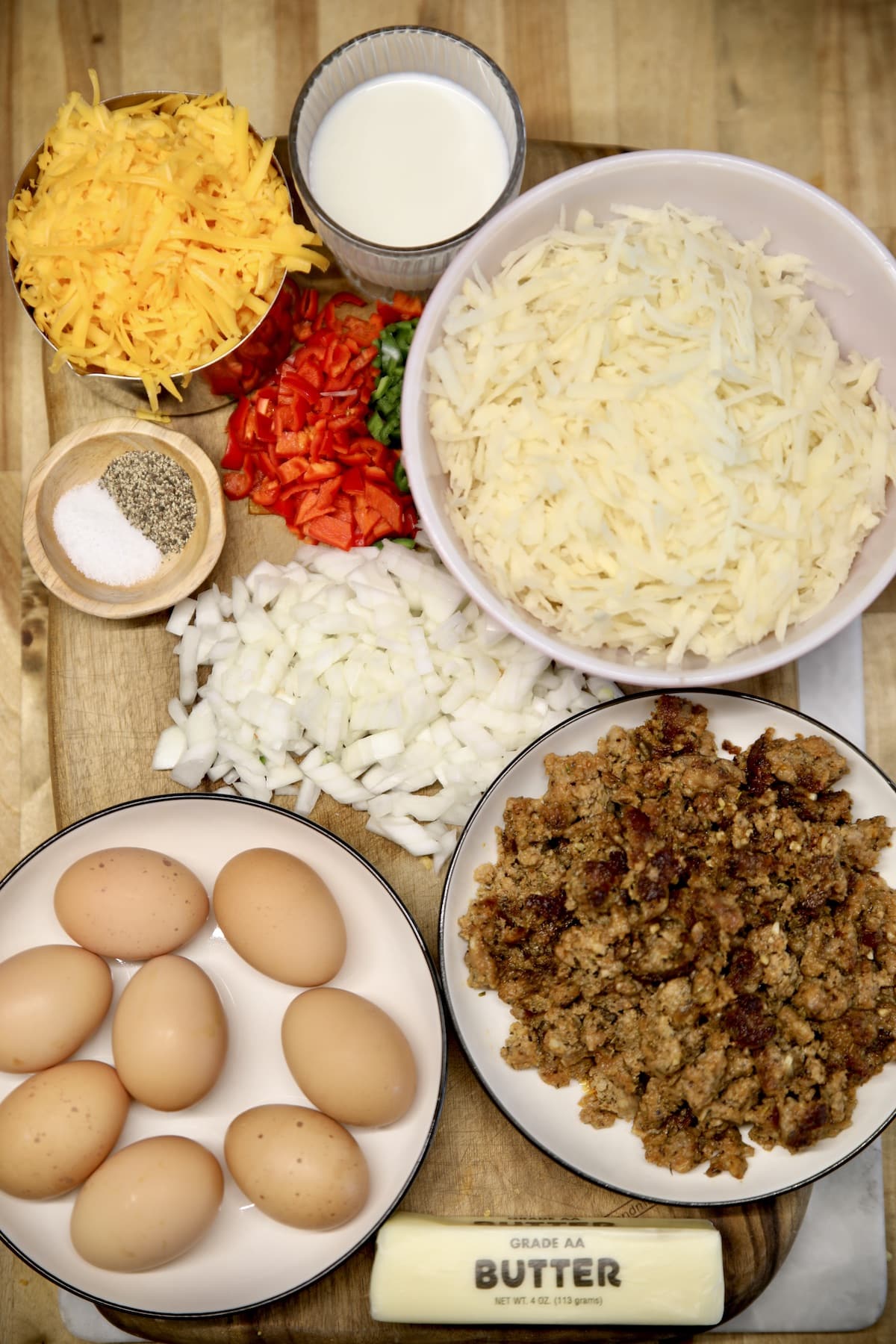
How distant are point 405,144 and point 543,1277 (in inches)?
73.1

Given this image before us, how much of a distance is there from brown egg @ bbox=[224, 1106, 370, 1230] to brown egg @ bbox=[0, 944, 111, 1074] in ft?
0.96

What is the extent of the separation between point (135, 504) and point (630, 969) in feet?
3.67

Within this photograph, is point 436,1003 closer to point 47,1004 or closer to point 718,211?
point 47,1004

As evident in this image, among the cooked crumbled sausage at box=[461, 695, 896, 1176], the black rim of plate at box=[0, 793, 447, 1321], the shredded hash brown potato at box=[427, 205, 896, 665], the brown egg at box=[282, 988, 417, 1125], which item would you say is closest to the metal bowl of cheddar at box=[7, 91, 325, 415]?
the shredded hash brown potato at box=[427, 205, 896, 665]

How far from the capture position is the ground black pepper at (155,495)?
1801 mm

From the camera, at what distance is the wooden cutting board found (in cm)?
169

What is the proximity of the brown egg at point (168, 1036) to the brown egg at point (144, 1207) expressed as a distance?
80 millimetres

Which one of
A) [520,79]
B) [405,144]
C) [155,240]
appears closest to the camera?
[155,240]

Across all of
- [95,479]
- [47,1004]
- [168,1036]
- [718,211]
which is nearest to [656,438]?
[718,211]

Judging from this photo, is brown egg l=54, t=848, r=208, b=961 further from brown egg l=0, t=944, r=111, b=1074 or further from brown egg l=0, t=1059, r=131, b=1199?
brown egg l=0, t=1059, r=131, b=1199

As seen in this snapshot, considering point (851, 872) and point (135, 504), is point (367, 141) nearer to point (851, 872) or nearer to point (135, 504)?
point (135, 504)

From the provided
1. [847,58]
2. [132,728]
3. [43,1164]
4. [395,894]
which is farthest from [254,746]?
[847,58]

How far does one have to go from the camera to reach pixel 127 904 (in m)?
1.59

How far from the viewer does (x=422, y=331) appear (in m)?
1.62
